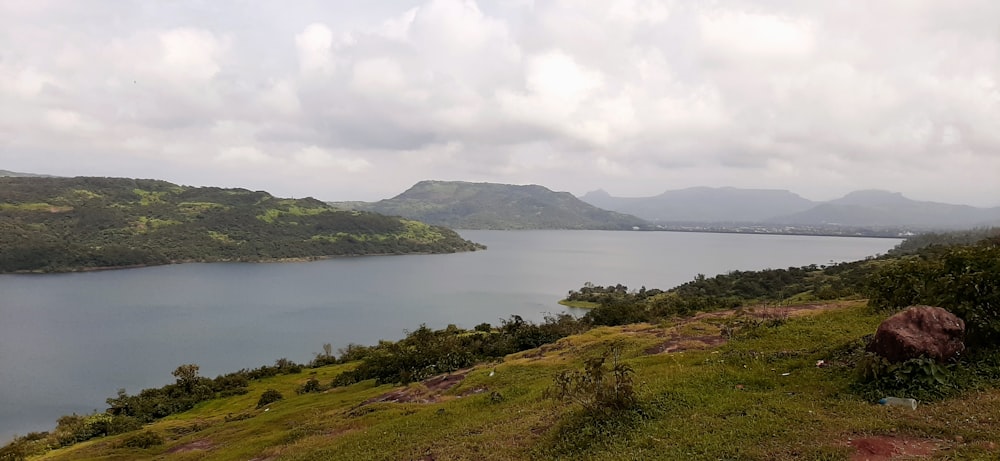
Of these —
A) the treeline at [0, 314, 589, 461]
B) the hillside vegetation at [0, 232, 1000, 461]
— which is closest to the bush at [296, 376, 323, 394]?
the treeline at [0, 314, 589, 461]

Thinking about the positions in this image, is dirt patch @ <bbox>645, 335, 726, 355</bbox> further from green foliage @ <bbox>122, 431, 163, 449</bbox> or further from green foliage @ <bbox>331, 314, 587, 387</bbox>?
green foliage @ <bbox>122, 431, 163, 449</bbox>

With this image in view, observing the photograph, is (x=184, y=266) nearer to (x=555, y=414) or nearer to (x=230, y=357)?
(x=230, y=357)

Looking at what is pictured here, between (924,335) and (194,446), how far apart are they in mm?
32137

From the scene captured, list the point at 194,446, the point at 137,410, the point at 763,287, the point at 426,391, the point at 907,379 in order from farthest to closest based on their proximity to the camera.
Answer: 1. the point at 763,287
2. the point at 137,410
3. the point at 426,391
4. the point at 194,446
5. the point at 907,379

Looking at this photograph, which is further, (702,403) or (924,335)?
(702,403)

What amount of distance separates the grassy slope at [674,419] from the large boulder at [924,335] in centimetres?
133

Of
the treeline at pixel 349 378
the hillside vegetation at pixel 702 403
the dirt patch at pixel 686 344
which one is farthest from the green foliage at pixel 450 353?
the dirt patch at pixel 686 344

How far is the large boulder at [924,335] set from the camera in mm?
11984

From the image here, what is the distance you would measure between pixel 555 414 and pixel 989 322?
11766mm

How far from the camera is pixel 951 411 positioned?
10461mm

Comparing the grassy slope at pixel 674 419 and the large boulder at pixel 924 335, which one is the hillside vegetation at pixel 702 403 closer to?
the grassy slope at pixel 674 419

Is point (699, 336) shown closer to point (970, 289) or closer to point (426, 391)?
point (970, 289)

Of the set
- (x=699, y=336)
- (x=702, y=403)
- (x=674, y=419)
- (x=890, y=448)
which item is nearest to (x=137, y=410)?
(x=699, y=336)

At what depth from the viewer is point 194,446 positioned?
2656 cm
